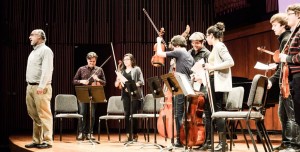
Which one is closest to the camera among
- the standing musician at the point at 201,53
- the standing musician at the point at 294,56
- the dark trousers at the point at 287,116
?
the standing musician at the point at 294,56

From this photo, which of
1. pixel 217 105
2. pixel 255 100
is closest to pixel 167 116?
pixel 217 105

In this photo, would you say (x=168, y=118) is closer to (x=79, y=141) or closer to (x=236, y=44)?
(x=79, y=141)

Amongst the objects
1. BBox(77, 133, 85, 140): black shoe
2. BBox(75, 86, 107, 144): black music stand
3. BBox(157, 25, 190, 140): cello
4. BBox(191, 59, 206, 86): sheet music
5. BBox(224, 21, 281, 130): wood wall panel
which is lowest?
BBox(77, 133, 85, 140): black shoe

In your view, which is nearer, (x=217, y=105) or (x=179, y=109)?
(x=217, y=105)

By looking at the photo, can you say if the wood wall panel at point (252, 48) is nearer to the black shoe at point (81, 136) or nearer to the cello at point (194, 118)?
the black shoe at point (81, 136)

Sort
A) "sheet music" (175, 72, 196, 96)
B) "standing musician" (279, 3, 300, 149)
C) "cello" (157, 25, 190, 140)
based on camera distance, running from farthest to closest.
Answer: "cello" (157, 25, 190, 140) < "sheet music" (175, 72, 196, 96) < "standing musician" (279, 3, 300, 149)

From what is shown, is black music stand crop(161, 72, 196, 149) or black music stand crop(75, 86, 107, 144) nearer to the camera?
black music stand crop(161, 72, 196, 149)

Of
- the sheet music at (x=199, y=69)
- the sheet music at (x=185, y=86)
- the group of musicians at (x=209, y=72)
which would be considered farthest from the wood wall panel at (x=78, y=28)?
the sheet music at (x=185, y=86)

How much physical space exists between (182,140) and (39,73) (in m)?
2.04

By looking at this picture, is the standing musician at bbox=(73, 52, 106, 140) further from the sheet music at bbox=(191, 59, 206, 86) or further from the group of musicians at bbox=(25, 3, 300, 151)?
the sheet music at bbox=(191, 59, 206, 86)

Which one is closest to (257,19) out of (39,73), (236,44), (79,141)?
(236,44)

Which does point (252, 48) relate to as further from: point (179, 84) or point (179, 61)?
point (179, 84)

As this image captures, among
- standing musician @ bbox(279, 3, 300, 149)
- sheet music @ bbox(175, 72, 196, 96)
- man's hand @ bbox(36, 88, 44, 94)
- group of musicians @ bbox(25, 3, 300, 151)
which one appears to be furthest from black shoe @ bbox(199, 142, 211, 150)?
man's hand @ bbox(36, 88, 44, 94)

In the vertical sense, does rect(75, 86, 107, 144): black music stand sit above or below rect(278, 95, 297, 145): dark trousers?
above
